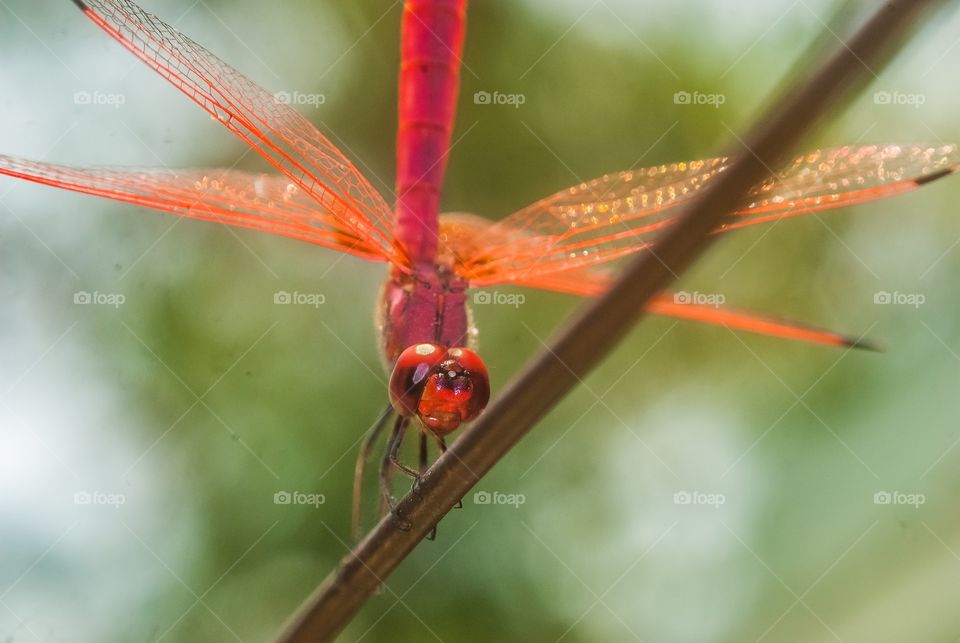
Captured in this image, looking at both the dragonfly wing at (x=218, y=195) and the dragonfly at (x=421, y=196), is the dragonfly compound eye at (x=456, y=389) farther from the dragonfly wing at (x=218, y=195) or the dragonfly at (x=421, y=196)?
the dragonfly wing at (x=218, y=195)

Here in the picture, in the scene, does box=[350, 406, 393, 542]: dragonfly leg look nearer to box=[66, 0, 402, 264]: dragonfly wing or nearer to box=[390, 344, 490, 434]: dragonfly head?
box=[66, 0, 402, 264]: dragonfly wing

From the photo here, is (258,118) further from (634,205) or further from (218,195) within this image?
(634,205)

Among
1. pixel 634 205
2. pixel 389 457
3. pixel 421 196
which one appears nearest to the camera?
pixel 389 457

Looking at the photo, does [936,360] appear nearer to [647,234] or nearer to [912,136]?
[912,136]

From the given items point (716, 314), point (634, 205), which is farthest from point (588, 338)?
point (634, 205)

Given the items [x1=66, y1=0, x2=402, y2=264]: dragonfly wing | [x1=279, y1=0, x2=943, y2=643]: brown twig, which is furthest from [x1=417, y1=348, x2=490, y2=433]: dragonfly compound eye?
[x1=66, y1=0, x2=402, y2=264]: dragonfly wing

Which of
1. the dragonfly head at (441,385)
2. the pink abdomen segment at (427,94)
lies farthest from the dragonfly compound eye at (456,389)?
the pink abdomen segment at (427,94)
